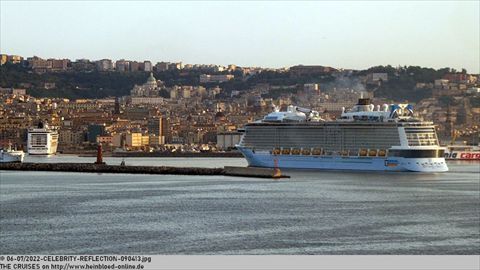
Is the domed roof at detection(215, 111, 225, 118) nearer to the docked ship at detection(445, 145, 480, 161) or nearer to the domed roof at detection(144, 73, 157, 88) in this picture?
the domed roof at detection(144, 73, 157, 88)

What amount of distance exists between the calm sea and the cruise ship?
5.41 meters

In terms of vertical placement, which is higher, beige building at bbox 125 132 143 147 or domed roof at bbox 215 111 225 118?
domed roof at bbox 215 111 225 118

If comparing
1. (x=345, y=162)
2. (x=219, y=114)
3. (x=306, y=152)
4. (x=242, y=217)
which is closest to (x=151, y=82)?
(x=219, y=114)

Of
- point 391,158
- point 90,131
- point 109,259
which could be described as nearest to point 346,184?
point 391,158

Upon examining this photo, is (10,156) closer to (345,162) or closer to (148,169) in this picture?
(148,169)

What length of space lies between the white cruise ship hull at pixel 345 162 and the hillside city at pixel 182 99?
20.6 metres

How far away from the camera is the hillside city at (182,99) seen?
83.0 m

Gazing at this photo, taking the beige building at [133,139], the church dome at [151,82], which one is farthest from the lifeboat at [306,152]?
the church dome at [151,82]

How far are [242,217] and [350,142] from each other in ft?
70.9

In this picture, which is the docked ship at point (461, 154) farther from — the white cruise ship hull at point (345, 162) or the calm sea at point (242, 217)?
the calm sea at point (242, 217)

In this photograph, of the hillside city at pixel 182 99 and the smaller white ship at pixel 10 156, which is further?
the hillside city at pixel 182 99

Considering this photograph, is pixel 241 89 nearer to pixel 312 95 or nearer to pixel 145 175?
pixel 312 95

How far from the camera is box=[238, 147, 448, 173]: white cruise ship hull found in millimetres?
38094

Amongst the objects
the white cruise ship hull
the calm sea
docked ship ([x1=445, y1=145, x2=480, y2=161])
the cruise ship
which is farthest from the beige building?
the calm sea
